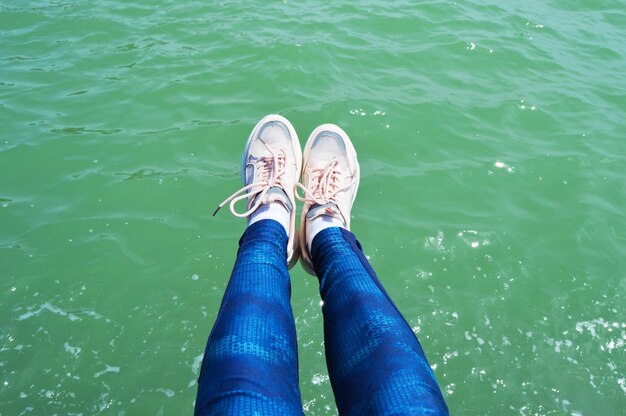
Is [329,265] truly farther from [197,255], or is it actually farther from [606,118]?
[606,118]

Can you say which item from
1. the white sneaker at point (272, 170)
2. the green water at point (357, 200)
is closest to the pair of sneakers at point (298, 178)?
the white sneaker at point (272, 170)

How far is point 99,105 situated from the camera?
3.75m

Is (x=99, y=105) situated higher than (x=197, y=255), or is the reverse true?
(x=99, y=105)

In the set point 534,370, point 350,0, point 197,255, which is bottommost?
point 534,370

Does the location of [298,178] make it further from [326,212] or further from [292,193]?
[326,212]

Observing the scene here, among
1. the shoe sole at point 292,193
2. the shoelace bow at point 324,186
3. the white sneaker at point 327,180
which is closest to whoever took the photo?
the shoe sole at point 292,193

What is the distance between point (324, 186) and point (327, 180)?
0.09 m

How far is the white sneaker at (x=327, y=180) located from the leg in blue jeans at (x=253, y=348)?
18.5 inches

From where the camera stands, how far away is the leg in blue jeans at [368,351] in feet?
4.21

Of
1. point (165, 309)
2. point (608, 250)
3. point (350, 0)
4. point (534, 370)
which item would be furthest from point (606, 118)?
point (165, 309)

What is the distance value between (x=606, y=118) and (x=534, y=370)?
255cm

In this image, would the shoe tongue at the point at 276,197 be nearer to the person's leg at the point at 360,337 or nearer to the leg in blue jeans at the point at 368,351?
the person's leg at the point at 360,337

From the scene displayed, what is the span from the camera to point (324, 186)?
2484mm

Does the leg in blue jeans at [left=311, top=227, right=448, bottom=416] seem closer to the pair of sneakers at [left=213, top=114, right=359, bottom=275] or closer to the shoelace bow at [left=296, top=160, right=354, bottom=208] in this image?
the pair of sneakers at [left=213, top=114, right=359, bottom=275]
